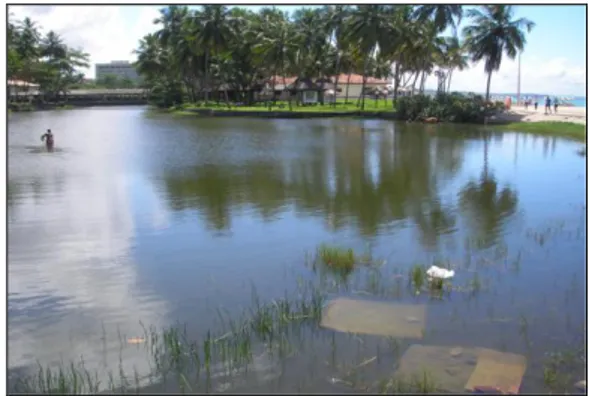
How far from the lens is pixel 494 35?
42.6m

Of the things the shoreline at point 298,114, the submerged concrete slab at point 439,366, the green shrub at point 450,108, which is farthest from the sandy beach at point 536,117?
the submerged concrete slab at point 439,366

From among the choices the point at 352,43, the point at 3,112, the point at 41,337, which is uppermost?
the point at 352,43

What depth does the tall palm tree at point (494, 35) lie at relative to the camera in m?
42.0

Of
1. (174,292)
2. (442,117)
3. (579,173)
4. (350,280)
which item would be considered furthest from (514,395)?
(442,117)

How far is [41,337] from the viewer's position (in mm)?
6707

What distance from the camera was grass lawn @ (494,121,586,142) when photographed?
3257cm

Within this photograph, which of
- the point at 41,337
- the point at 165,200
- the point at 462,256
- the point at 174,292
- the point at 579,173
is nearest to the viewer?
the point at 41,337

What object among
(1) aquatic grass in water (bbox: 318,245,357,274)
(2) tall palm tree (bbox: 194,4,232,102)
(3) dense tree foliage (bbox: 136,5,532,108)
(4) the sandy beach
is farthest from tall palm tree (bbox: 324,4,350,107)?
(1) aquatic grass in water (bbox: 318,245,357,274)

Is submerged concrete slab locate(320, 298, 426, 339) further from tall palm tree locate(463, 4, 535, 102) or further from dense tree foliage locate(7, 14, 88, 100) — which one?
dense tree foliage locate(7, 14, 88, 100)

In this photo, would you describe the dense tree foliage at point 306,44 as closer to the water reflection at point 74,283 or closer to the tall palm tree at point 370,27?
the tall palm tree at point 370,27

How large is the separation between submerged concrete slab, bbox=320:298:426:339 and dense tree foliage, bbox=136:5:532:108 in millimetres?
37602

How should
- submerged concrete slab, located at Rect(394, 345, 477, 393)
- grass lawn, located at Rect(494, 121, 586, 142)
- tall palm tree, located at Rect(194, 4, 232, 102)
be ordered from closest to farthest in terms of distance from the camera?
submerged concrete slab, located at Rect(394, 345, 477, 393)
grass lawn, located at Rect(494, 121, 586, 142)
tall palm tree, located at Rect(194, 4, 232, 102)

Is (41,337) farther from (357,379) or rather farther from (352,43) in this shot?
(352,43)

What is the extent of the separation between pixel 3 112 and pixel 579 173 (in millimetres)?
17124
